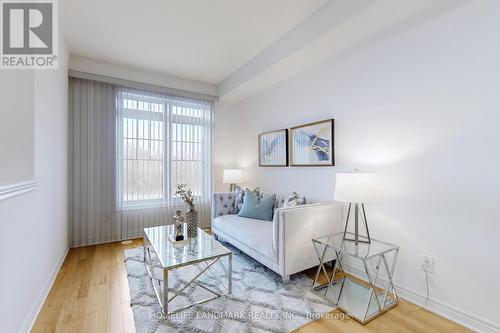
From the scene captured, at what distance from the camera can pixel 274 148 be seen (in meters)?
3.57

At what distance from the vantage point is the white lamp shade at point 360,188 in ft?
6.44

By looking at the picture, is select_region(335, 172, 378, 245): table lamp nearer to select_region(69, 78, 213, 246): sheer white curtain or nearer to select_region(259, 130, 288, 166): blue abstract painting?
select_region(259, 130, 288, 166): blue abstract painting

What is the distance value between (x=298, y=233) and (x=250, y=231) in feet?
2.04

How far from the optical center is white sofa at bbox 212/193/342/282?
214cm

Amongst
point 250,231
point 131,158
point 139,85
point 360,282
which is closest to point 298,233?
point 250,231

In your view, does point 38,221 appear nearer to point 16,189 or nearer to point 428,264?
point 16,189

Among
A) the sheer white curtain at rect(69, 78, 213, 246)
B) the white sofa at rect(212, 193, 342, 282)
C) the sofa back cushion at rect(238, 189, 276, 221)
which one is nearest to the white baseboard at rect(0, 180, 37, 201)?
the sheer white curtain at rect(69, 78, 213, 246)

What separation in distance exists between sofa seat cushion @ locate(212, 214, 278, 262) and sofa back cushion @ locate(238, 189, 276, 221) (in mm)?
78

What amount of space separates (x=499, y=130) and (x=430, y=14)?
107 centimetres

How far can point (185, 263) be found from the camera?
1.78m

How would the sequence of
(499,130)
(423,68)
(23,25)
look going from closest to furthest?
(499,130) < (423,68) < (23,25)

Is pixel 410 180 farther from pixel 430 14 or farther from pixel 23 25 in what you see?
Answer: pixel 23 25

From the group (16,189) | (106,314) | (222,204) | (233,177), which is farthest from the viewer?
(233,177)

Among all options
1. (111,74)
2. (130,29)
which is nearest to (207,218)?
(111,74)
